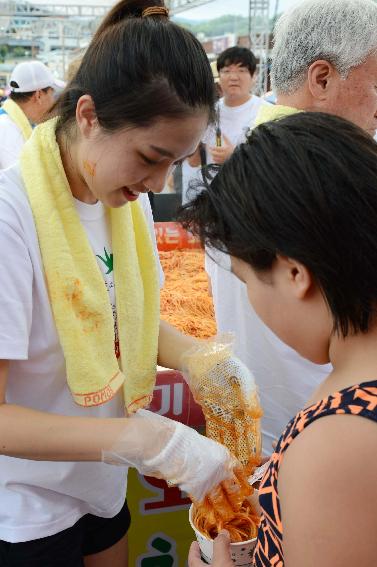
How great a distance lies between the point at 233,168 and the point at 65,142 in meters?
0.49

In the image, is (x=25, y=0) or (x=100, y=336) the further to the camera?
(x=25, y=0)

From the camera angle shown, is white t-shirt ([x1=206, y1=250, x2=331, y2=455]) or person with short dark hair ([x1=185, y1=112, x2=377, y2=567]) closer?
person with short dark hair ([x1=185, y1=112, x2=377, y2=567])

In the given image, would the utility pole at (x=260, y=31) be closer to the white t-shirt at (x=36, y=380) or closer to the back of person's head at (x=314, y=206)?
the white t-shirt at (x=36, y=380)

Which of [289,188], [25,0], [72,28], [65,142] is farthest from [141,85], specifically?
[72,28]

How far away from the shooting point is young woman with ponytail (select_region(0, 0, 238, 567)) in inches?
39.0

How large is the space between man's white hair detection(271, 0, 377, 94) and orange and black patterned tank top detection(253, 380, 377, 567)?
98cm

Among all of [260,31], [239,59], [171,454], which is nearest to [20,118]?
[239,59]

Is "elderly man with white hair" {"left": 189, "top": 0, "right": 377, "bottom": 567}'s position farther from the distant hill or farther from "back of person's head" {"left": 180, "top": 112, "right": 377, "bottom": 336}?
the distant hill

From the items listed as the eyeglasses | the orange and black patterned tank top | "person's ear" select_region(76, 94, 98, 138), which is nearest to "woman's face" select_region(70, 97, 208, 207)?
"person's ear" select_region(76, 94, 98, 138)

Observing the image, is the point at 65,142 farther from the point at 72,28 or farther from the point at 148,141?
the point at 72,28

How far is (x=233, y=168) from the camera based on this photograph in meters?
0.78

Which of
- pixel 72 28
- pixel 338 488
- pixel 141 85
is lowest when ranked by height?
pixel 72 28

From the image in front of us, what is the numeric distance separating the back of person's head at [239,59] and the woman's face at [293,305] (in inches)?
160

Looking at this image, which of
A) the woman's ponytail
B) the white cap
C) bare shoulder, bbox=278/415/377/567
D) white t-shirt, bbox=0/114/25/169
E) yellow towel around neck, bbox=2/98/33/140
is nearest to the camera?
bare shoulder, bbox=278/415/377/567
